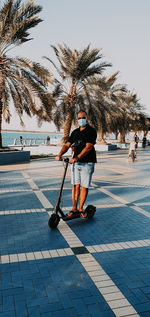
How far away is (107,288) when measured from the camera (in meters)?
3.04

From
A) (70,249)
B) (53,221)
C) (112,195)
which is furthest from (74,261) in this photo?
(112,195)

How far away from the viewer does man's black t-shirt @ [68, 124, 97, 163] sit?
486 centimetres

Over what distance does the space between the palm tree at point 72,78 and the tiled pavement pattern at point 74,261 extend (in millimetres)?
13376

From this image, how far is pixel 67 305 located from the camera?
2.72 metres

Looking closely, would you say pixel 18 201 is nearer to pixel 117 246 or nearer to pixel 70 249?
pixel 70 249

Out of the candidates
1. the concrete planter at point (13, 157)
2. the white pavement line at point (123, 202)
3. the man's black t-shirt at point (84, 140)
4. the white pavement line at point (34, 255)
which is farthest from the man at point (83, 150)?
the concrete planter at point (13, 157)

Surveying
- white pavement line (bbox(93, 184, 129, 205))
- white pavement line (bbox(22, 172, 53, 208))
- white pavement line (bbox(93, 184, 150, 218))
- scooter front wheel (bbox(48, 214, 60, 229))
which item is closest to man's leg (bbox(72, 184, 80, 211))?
scooter front wheel (bbox(48, 214, 60, 229))

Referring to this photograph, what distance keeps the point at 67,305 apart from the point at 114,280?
730mm

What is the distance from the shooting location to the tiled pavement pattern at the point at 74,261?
2740mm

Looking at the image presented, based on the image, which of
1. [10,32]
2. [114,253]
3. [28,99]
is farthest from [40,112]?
[114,253]

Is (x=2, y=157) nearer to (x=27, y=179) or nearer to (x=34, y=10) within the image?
Result: (x=27, y=179)

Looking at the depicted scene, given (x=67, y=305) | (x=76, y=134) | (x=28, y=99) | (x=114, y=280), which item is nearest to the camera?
(x=67, y=305)

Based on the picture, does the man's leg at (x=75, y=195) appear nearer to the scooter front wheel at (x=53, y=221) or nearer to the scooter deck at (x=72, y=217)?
the scooter deck at (x=72, y=217)

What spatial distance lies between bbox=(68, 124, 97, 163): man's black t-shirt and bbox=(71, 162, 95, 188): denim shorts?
0.35 feet
